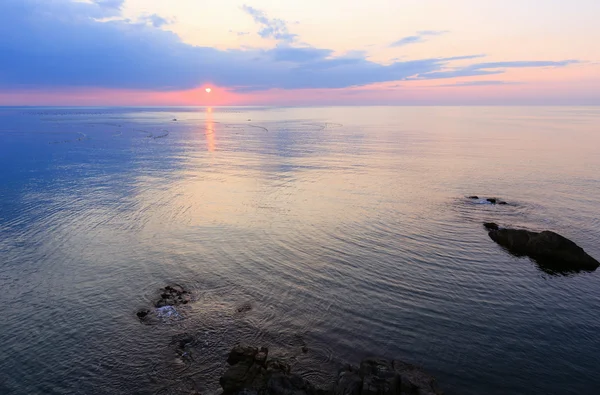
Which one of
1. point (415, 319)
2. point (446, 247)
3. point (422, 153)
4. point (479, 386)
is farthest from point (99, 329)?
point (422, 153)

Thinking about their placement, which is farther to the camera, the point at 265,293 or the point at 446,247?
the point at 446,247

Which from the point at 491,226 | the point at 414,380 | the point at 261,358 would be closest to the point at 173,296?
the point at 261,358

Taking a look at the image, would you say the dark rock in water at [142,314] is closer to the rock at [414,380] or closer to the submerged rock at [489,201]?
the rock at [414,380]

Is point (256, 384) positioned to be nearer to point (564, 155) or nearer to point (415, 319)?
point (415, 319)

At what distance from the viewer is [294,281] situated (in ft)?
101

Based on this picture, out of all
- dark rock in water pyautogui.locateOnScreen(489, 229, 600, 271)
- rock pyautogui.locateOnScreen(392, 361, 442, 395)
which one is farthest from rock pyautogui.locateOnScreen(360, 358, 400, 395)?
dark rock in water pyautogui.locateOnScreen(489, 229, 600, 271)

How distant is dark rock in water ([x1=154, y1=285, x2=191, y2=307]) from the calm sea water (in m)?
1.01

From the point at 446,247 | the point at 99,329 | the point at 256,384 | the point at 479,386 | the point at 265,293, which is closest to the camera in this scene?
the point at 256,384

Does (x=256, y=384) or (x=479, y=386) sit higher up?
(x=256, y=384)

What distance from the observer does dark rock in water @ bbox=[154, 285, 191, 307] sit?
90.6ft

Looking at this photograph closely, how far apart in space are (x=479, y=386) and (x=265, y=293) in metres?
15.6

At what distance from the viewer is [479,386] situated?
65.1ft

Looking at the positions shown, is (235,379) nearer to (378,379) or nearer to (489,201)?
(378,379)

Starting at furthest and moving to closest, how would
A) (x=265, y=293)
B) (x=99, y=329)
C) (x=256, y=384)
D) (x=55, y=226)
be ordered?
1. (x=55, y=226)
2. (x=265, y=293)
3. (x=99, y=329)
4. (x=256, y=384)
